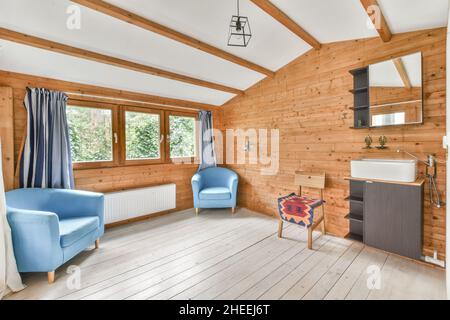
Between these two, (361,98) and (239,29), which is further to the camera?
(361,98)

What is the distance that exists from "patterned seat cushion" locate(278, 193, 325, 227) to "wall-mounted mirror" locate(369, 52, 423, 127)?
1174 mm

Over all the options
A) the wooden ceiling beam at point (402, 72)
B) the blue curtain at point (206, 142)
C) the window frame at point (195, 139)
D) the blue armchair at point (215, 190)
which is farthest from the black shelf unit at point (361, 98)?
the window frame at point (195, 139)

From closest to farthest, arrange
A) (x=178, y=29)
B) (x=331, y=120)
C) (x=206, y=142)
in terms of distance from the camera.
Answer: (x=178, y=29), (x=331, y=120), (x=206, y=142)

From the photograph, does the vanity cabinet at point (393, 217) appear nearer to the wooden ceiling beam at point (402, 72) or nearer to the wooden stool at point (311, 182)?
the wooden stool at point (311, 182)

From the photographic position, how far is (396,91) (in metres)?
2.33

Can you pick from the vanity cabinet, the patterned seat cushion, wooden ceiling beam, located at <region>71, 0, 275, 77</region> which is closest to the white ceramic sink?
the vanity cabinet

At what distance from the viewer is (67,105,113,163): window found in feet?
9.59

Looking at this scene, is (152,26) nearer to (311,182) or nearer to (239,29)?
(239,29)

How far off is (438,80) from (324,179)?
1494 mm

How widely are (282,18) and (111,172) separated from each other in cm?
294

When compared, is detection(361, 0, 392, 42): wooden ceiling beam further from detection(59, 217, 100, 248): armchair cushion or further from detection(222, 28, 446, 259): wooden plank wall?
detection(59, 217, 100, 248): armchair cushion

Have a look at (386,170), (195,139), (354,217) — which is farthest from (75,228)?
(386,170)

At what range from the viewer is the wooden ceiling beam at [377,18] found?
5.98ft

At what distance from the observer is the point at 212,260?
2244 mm
